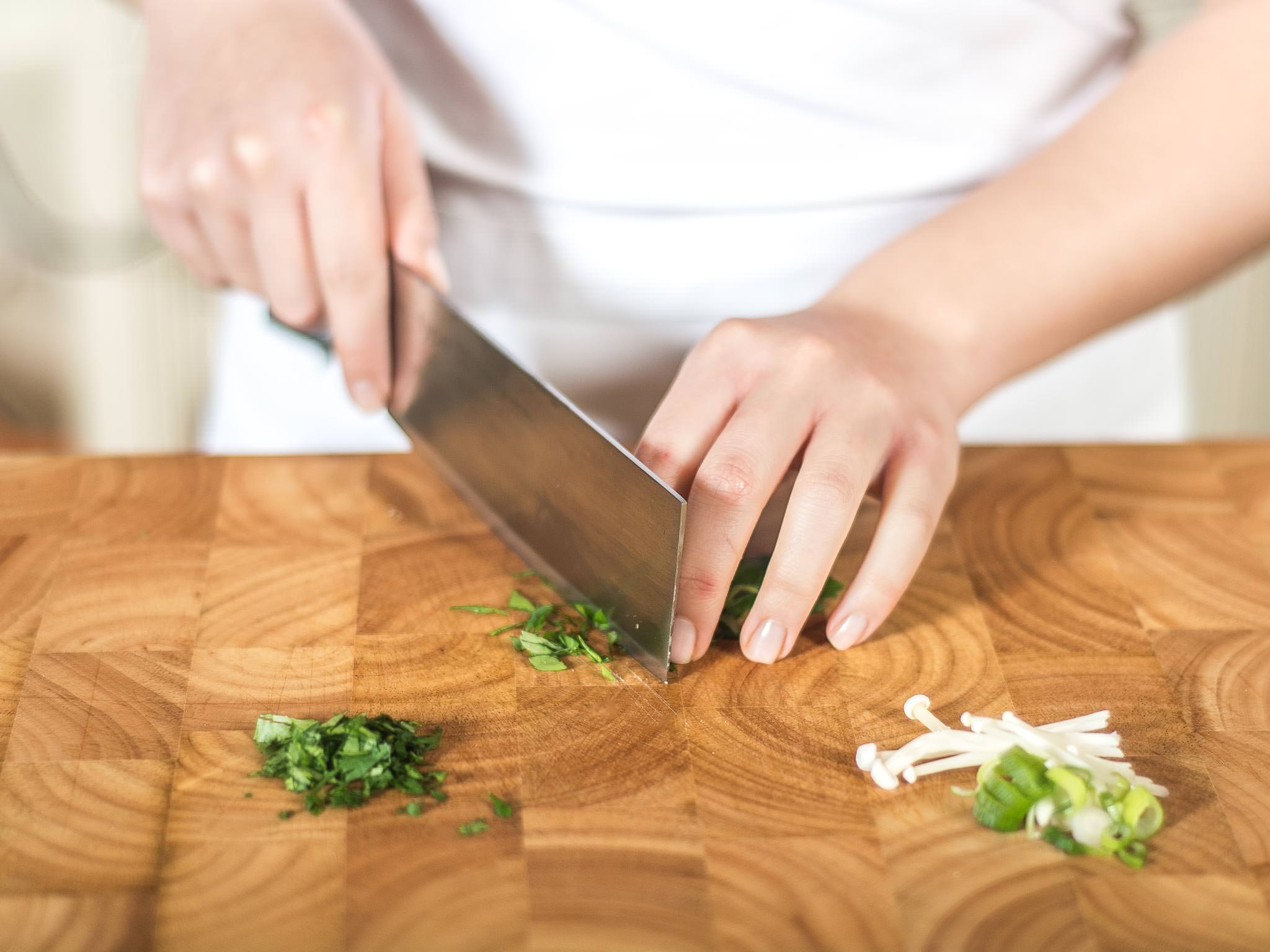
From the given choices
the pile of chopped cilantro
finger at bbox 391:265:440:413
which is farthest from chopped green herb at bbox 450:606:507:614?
finger at bbox 391:265:440:413

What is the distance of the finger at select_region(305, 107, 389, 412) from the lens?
104cm

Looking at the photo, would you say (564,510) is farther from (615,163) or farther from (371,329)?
(615,163)

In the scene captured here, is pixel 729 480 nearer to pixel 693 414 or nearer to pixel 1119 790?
pixel 693 414

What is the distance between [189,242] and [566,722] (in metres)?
0.61

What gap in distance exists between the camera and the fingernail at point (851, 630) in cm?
93

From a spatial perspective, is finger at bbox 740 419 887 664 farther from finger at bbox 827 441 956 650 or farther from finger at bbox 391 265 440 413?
finger at bbox 391 265 440 413

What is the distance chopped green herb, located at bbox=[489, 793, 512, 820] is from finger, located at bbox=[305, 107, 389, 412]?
468mm

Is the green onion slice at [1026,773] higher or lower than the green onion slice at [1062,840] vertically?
higher

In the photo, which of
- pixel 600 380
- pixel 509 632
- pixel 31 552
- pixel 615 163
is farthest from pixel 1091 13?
pixel 31 552

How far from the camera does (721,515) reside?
0.88 m

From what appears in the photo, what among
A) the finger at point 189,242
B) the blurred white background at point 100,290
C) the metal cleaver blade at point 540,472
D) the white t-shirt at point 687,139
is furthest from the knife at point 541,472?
the blurred white background at point 100,290

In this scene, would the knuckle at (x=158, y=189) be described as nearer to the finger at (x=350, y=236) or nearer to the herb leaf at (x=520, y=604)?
the finger at (x=350, y=236)

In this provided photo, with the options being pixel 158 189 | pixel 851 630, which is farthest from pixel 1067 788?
pixel 158 189

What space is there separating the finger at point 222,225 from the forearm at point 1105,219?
526 mm
